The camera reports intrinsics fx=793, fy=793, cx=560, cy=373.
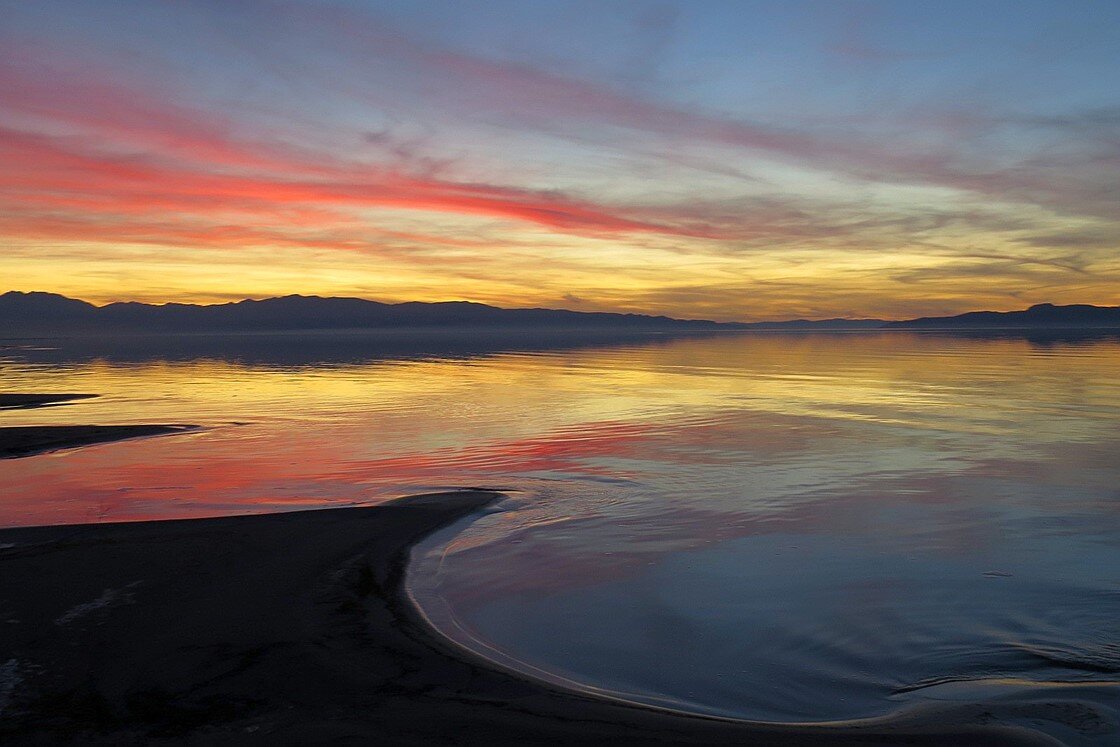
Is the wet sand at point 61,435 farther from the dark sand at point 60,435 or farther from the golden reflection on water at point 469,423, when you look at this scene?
the golden reflection on water at point 469,423

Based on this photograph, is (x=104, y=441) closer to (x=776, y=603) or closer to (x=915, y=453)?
(x=776, y=603)

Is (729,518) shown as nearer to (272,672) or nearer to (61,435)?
(272,672)

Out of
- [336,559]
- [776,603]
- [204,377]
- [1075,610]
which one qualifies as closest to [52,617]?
[336,559]

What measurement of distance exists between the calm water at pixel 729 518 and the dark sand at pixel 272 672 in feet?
2.53

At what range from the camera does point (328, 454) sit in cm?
2480

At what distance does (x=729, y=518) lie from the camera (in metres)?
16.6

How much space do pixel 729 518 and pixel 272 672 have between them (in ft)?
34.2

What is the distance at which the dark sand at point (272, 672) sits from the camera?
743 cm

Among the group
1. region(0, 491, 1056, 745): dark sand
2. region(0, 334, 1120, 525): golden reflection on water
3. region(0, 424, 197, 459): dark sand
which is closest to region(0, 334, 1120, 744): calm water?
region(0, 334, 1120, 525): golden reflection on water

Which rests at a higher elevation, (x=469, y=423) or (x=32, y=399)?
(x=32, y=399)

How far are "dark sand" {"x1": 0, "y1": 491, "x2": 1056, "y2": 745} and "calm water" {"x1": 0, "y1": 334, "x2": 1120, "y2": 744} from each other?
0.77m

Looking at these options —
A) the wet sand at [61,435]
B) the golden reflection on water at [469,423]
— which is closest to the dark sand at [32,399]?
the golden reflection on water at [469,423]

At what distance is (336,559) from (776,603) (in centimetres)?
703

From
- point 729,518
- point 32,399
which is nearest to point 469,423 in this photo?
point 729,518
